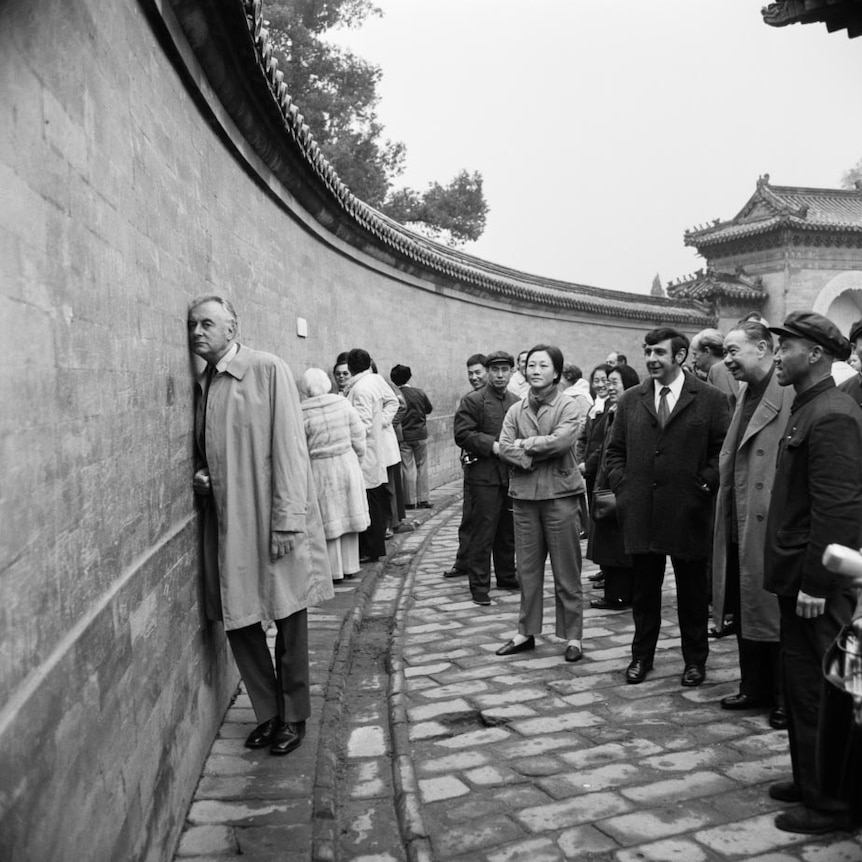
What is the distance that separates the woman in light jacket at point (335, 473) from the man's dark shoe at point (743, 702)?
3945 millimetres

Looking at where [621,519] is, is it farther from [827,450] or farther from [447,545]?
[447,545]

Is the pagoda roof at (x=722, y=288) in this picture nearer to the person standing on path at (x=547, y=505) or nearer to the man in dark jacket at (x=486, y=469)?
the man in dark jacket at (x=486, y=469)

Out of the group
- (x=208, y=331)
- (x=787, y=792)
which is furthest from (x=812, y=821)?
(x=208, y=331)

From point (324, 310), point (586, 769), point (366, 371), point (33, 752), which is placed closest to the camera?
point (33, 752)

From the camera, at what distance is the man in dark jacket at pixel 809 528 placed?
11.9 feet

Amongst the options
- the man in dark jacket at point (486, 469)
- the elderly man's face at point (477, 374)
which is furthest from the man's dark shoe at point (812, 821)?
the elderly man's face at point (477, 374)

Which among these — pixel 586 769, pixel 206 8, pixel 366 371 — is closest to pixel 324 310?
pixel 366 371

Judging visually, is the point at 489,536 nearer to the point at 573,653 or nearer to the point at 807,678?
the point at 573,653

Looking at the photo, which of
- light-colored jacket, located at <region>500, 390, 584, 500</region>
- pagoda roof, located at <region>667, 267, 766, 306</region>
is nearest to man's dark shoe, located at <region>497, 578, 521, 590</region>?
light-colored jacket, located at <region>500, 390, 584, 500</region>

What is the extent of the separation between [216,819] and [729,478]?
122 inches

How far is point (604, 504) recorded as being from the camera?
6.81 meters

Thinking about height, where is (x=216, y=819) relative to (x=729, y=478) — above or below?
below

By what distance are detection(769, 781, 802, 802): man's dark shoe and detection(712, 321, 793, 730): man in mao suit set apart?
2.83ft

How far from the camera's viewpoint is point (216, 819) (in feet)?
12.5
